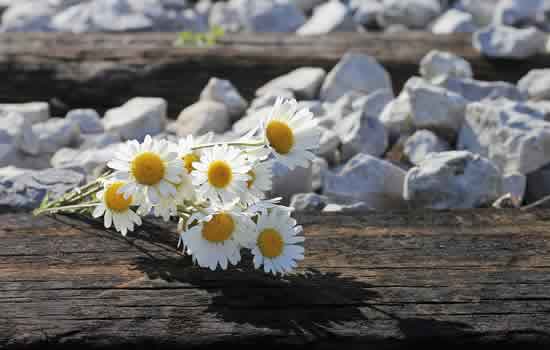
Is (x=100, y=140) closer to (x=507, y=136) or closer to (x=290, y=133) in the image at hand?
(x=507, y=136)

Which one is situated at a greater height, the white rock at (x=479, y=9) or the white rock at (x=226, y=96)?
the white rock at (x=479, y=9)

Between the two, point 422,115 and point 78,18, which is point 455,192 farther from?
point 78,18

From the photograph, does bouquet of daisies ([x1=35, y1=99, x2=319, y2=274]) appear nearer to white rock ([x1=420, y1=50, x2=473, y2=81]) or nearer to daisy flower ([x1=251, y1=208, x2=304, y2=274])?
daisy flower ([x1=251, y1=208, x2=304, y2=274])

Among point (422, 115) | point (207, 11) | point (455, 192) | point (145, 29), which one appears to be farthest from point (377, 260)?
point (207, 11)

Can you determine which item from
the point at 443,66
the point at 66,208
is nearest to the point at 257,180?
the point at 66,208

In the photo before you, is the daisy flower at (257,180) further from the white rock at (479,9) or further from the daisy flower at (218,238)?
the white rock at (479,9)

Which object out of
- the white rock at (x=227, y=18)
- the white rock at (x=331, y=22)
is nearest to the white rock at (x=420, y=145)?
the white rock at (x=331, y=22)

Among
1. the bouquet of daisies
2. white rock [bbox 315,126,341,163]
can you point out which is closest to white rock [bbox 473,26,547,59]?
white rock [bbox 315,126,341,163]
